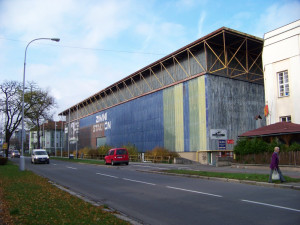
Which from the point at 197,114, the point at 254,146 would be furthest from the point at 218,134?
the point at 254,146

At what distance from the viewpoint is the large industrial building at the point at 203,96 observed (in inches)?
1258

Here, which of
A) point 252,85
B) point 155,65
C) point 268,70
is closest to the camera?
point 268,70

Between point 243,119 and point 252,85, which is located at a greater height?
point 252,85

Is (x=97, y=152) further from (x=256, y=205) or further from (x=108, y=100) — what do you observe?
(x=256, y=205)

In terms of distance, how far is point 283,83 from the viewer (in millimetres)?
24234

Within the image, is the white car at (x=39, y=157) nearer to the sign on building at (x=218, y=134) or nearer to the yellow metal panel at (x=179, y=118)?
the yellow metal panel at (x=179, y=118)

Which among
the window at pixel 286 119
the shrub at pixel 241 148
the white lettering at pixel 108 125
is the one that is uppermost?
the white lettering at pixel 108 125

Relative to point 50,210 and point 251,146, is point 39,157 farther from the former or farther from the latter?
point 50,210

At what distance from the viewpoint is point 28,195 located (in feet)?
32.7

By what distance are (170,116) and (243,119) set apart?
9.05 meters

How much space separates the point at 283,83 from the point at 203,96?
9.62 meters

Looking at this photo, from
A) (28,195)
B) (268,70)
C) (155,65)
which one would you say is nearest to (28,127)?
(155,65)

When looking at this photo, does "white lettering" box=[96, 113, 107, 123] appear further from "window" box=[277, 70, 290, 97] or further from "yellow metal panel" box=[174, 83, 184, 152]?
"window" box=[277, 70, 290, 97]

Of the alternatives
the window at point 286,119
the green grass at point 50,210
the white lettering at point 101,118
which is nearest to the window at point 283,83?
the window at point 286,119
